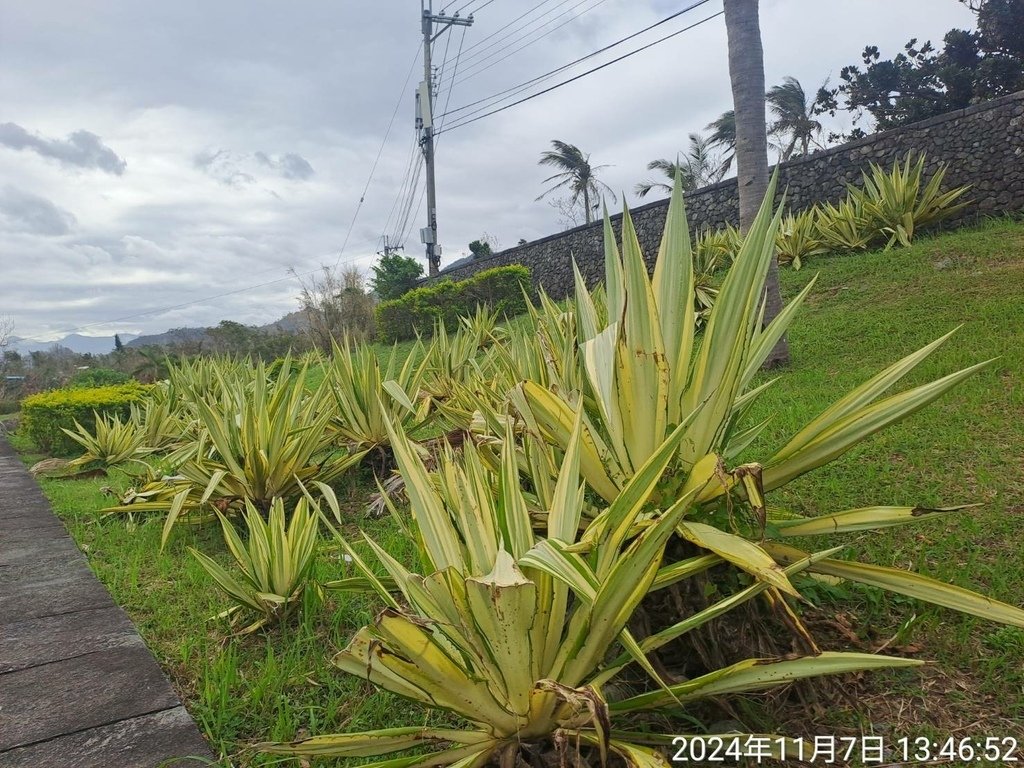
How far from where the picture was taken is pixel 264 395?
3.60 metres

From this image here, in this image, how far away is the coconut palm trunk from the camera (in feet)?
17.6

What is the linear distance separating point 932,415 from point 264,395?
3647mm

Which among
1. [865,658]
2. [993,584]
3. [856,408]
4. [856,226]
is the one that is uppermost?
[856,226]

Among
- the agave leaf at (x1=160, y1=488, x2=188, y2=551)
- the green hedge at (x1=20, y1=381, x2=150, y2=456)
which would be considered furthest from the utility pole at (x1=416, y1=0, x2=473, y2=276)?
the agave leaf at (x1=160, y1=488, x2=188, y2=551)

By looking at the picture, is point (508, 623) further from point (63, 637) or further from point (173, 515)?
point (173, 515)

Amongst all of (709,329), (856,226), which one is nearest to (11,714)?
(709,329)

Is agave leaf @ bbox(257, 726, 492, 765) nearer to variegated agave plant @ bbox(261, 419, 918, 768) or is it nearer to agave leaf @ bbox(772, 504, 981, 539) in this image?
variegated agave plant @ bbox(261, 419, 918, 768)

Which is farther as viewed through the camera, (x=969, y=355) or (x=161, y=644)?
(x=969, y=355)

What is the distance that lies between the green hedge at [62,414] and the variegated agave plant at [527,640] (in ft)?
27.9

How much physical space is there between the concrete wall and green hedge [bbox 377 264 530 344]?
132 centimetres

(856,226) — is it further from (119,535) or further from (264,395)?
(119,535)

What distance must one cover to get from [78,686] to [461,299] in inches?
511

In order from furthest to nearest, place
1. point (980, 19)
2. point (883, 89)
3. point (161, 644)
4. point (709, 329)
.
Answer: point (883, 89) → point (980, 19) → point (161, 644) → point (709, 329)

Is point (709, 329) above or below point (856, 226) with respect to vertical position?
below
